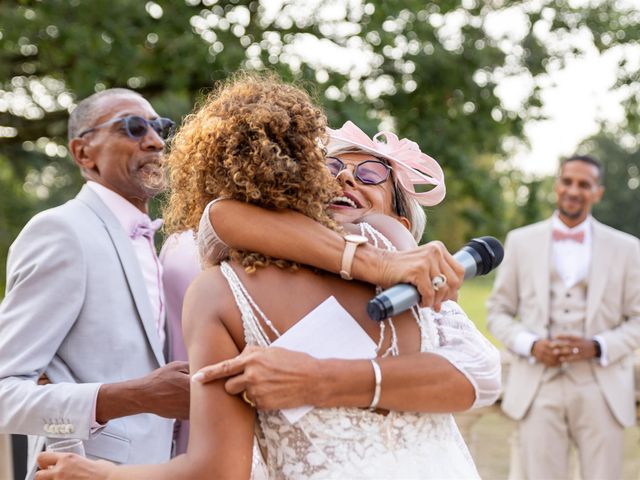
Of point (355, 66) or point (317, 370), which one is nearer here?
point (317, 370)

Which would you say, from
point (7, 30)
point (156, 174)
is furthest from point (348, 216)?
point (7, 30)

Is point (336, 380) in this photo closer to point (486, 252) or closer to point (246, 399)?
point (246, 399)

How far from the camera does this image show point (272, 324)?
200cm

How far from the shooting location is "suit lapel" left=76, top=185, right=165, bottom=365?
9.87 ft

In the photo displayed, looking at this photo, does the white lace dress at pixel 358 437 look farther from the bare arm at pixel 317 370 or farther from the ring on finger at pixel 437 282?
the ring on finger at pixel 437 282

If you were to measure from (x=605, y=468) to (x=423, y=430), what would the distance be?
14.2 ft

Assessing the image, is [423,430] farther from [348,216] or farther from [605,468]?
[605,468]

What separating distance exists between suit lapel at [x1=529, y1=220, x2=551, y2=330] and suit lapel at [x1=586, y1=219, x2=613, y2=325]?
0.28 metres

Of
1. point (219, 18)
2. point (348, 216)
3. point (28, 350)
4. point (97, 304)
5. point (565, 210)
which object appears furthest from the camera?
point (219, 18)

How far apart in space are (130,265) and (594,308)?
153 inches

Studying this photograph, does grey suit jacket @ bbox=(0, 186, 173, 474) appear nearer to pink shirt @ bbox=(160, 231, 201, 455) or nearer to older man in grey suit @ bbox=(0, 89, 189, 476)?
older man in grey suit @ bbox=(0, 89, 189, 476)

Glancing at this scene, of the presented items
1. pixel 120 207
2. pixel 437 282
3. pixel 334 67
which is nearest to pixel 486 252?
pixel 437 282

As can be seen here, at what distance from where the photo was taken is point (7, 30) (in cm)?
730

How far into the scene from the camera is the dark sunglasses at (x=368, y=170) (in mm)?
2471
